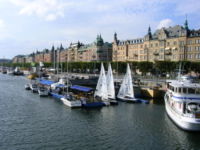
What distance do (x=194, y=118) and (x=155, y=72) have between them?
9023 cm

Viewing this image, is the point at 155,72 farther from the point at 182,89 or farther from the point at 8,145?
the point at 8,145

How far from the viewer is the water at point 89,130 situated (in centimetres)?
3681

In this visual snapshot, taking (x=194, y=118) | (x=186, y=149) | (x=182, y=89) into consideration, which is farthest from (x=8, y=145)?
(x=182, y=89)

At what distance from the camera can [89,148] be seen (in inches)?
1391

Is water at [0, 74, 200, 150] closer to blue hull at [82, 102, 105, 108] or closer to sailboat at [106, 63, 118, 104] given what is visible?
blue hull at [82, 102, 105, 108]

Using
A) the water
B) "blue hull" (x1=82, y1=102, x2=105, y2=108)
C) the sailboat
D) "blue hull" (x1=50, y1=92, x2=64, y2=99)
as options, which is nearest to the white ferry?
the water

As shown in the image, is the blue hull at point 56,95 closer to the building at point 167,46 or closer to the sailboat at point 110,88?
the sailboat at point 110,88

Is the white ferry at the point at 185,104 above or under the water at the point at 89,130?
above

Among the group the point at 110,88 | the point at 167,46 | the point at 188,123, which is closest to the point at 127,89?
the point at 110,88

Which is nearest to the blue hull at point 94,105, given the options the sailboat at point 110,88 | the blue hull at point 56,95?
the sailboat at point 110,88

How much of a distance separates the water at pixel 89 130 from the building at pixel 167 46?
78180 mm

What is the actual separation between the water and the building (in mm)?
78180

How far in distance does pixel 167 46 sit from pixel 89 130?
355ft

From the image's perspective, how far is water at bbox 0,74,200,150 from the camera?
36812 mm
